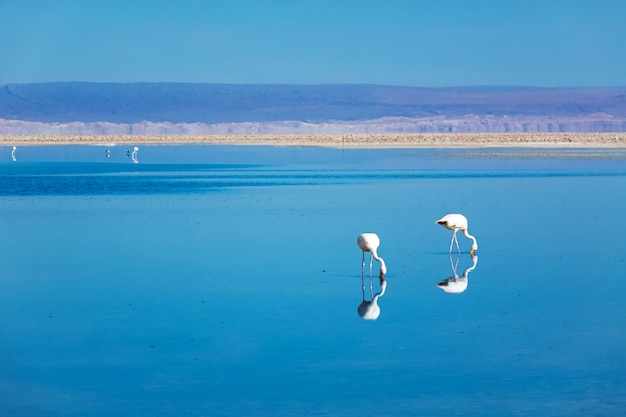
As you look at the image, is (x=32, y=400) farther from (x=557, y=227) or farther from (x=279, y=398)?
(x=557, y=227)

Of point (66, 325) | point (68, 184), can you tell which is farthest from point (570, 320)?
point (68, 184)

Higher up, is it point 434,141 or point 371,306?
point 434,141

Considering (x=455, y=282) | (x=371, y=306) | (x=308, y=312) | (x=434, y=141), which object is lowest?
(x=308, y=312)

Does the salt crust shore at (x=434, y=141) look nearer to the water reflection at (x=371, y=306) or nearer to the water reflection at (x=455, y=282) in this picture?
the water reflection at (x=455, y=282)

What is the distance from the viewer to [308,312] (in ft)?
38.0

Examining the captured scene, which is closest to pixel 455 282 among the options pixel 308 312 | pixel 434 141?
pixel 308 312

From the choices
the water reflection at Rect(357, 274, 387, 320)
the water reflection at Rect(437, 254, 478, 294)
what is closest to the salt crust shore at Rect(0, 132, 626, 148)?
the water reflection at Rect(437, 254, 478, 294)

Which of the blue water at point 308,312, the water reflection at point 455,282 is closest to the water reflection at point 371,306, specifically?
the blue water at point 308,312

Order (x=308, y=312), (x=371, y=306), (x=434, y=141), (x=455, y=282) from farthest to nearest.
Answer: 1. (x=434, y=141)
2. (x=455, y=282)
3. (x=371, y=306)
4. (x=308, y=312)

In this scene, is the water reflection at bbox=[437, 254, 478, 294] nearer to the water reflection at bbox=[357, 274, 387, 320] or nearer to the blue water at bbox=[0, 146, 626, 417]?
the blue water at bbox=[0, 146, 626, 417]

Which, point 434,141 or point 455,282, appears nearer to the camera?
point 455,282

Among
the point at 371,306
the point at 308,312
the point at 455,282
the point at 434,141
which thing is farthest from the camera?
the point at 434,141

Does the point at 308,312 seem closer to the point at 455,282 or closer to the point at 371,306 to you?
the point at 371,306

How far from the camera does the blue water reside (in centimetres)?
852
